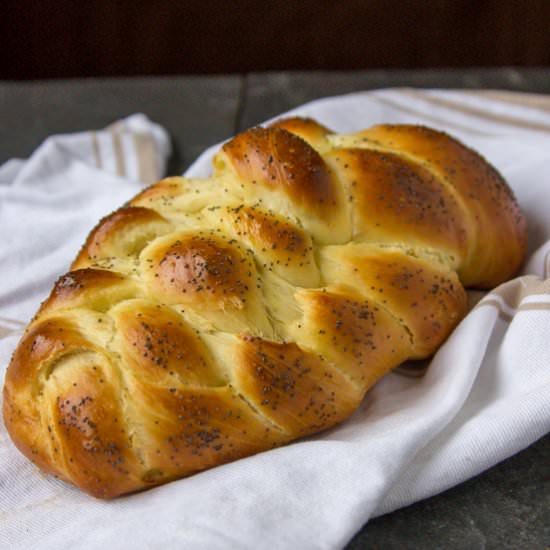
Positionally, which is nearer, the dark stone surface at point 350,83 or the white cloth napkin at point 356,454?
the white cloth napkin at point 356,454

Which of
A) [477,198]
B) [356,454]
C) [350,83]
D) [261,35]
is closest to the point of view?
[356,454]

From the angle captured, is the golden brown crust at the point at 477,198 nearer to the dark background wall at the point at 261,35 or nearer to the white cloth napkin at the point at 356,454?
the white cloth napkin at the point at 356,454

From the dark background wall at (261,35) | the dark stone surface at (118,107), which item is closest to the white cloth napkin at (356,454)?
the dark stone surface at (118,107)

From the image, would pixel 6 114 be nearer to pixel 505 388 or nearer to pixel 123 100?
pixel 123 100

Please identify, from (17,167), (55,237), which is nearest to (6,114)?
(17,167)

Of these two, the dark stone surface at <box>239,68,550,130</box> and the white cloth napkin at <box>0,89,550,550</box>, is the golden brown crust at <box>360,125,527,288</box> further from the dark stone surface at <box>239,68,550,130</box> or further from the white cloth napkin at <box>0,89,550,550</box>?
the dark stone surface at <box>239,68,550,130</box>

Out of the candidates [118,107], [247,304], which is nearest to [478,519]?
[247,304]

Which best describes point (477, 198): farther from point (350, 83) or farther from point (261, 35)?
point (261, 35)
